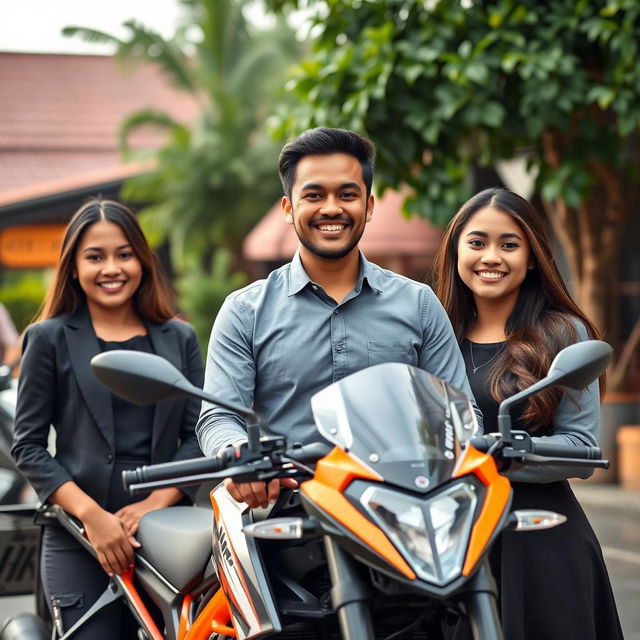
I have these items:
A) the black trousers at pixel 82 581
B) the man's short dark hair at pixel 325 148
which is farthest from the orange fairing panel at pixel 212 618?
the man's short dark hair at pixel 325 148

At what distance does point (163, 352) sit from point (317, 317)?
1.11 metres

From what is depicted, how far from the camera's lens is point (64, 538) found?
378 centimetres

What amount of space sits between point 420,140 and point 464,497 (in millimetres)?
6902

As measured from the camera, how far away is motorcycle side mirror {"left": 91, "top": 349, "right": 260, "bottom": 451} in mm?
2326

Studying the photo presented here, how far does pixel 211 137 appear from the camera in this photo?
22188 millimetres

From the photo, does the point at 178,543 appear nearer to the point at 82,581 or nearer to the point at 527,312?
the point at 82,581

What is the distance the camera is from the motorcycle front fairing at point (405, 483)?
7.00ft

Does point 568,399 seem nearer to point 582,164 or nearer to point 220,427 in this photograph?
point 220,427

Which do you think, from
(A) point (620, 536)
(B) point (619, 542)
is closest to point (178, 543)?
(B) point (619, 542)

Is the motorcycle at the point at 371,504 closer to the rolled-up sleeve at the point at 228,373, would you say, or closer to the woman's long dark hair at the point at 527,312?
the rolled-up sleeve at the point at 228,373

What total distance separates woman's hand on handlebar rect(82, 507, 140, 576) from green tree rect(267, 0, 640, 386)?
5.11 m

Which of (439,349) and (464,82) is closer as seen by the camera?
(439,349)

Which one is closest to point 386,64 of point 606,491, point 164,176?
point 606,491

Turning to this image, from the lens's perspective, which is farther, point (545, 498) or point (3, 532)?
point (3, 532)
